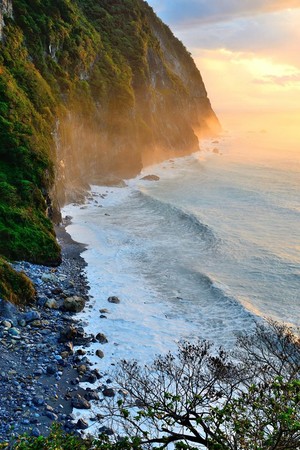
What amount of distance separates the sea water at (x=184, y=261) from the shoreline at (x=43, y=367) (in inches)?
63.7

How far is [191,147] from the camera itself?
115312mm

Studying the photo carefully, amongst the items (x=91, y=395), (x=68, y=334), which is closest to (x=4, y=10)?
(x=68, y=334)

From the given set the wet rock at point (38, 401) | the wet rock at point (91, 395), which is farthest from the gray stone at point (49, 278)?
the wet rock at point (38, 401)

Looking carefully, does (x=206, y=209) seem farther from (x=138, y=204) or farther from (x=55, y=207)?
(x=55, y=207)

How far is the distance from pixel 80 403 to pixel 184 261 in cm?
1979

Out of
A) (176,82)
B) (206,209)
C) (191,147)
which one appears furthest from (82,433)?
(176,82)

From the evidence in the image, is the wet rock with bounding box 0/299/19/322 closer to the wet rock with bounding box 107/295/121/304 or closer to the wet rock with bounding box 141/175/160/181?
the wet rock with bounding box 107/295/121/304

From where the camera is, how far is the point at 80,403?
17.0 metres

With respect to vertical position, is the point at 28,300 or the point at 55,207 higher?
the point at 55,207

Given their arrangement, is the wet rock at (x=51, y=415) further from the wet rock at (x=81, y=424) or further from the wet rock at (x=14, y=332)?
the wet rock at (x=14, y=332)

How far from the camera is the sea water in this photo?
24.8 m

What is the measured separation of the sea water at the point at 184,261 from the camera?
24797 mm

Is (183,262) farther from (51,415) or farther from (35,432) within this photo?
(35,432)

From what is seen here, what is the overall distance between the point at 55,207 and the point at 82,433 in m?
27.0
